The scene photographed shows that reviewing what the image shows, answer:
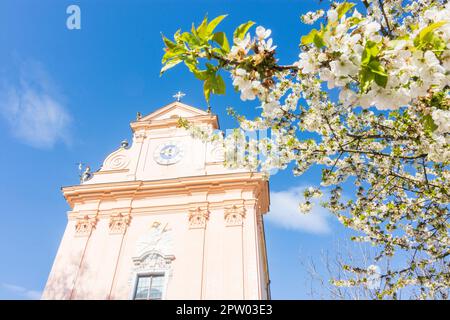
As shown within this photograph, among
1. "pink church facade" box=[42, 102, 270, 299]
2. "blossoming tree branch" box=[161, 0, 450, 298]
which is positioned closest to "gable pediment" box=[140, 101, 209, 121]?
"pink church facade" box=[42, 102, 270, 299]

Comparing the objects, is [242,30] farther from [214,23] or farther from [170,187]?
[170,187]

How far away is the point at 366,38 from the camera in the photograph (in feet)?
6.23

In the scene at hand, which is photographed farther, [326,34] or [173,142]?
[173,142]

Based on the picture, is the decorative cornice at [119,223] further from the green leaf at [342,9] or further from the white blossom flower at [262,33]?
the green leaf at [342,9]

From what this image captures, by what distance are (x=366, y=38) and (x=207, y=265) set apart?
10.7 metres

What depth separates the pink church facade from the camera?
36.8 feet

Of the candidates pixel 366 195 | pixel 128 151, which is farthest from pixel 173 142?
pixel 366 195

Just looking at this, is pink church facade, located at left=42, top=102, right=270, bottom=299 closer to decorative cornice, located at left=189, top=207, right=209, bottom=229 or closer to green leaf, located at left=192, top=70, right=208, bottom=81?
decorative cornice, located at left=189, top=207, right=209, bottom=229

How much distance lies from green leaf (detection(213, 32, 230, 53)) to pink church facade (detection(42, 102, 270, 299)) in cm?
994

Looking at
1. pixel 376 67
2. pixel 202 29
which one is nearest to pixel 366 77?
pixel 376 67

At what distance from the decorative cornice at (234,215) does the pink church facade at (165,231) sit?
1.6 inches

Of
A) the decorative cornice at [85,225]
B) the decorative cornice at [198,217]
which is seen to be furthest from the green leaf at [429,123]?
the decorative cornice at [85,225]

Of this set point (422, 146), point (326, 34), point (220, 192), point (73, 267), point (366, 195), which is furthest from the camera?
point (220, 192)

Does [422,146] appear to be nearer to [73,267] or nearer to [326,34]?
[326,34]
